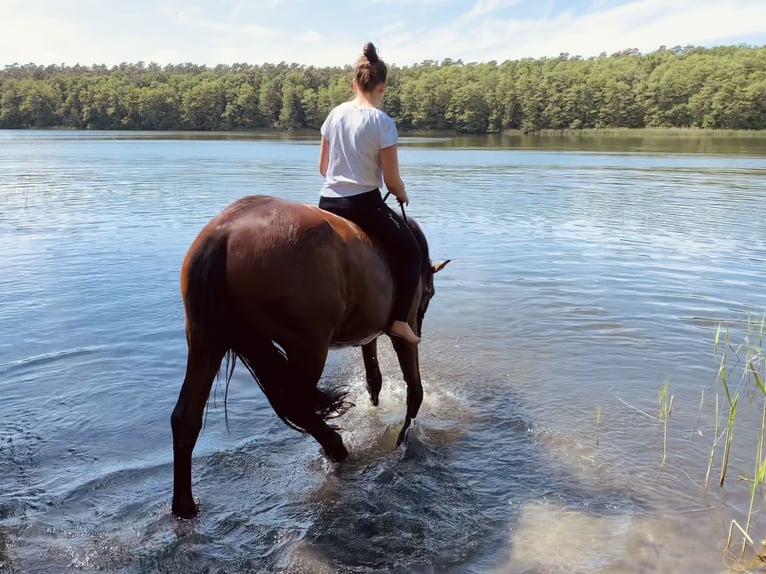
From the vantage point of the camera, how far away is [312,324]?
394cm

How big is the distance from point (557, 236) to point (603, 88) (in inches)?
4607

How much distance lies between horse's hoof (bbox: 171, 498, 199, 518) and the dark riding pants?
6.77 feet

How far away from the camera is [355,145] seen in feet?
14.7

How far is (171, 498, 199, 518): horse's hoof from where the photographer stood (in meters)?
4.11

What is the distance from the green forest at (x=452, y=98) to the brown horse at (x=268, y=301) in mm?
114366

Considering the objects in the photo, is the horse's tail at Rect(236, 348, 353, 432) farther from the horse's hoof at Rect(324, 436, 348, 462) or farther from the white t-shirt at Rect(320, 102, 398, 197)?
the white t-shirt at Rect(320, 102, 398, 197)

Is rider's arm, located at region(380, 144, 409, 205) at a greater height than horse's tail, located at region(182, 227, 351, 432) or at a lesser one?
greater

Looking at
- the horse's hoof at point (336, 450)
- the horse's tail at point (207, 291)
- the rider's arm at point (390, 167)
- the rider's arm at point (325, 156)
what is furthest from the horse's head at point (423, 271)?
the horse's tail at point (207, 291)

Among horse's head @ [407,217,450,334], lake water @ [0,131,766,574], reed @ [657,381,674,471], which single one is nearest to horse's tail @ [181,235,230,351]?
lake water @ [0,131,766,574]

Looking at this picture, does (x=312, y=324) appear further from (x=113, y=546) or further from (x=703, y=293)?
(x=703, y=293)

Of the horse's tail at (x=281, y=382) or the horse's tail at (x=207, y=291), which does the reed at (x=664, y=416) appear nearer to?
the horse's tail at (x=281, y=382)

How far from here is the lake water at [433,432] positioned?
3.95m

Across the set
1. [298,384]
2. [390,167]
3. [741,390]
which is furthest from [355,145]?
[741,390]

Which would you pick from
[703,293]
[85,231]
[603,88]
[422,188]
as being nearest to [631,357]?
[703,293]
